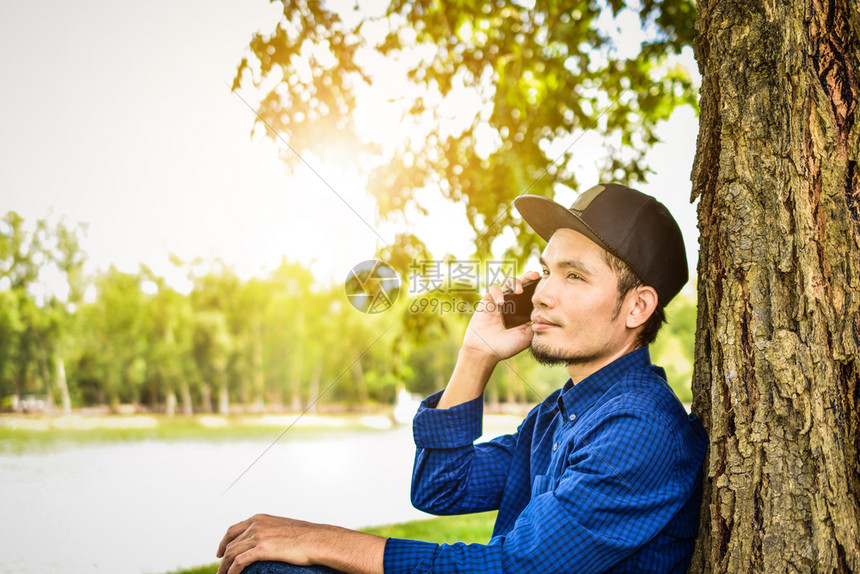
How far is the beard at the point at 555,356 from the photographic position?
6.44 ft

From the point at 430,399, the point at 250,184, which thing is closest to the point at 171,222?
the point at 250,184

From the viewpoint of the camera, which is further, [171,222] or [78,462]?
[171,222]

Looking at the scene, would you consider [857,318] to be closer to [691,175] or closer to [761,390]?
[761,390]

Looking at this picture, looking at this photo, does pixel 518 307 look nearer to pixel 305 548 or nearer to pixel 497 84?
pixel 305 548

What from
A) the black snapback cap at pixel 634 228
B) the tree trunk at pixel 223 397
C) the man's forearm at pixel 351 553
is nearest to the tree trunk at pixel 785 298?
the black snapback cap at pixel 634 228

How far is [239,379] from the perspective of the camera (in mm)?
27703

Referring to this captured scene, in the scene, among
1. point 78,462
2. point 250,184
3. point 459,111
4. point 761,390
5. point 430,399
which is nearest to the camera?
point 761,390

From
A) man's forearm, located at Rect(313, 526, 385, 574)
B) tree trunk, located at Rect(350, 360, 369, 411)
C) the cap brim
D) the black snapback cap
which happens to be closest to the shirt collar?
the black snapback cap

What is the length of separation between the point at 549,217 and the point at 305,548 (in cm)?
129

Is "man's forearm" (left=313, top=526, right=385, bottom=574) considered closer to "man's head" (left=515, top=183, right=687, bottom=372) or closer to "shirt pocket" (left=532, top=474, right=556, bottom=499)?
"shirt pocket" (left=532, top=474, right=556, bottom=499)

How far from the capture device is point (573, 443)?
5.60ft

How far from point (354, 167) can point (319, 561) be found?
384 cm

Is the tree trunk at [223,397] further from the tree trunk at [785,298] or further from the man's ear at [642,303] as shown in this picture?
the tree trunk at [785,298]

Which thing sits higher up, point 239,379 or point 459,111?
point 459,111
